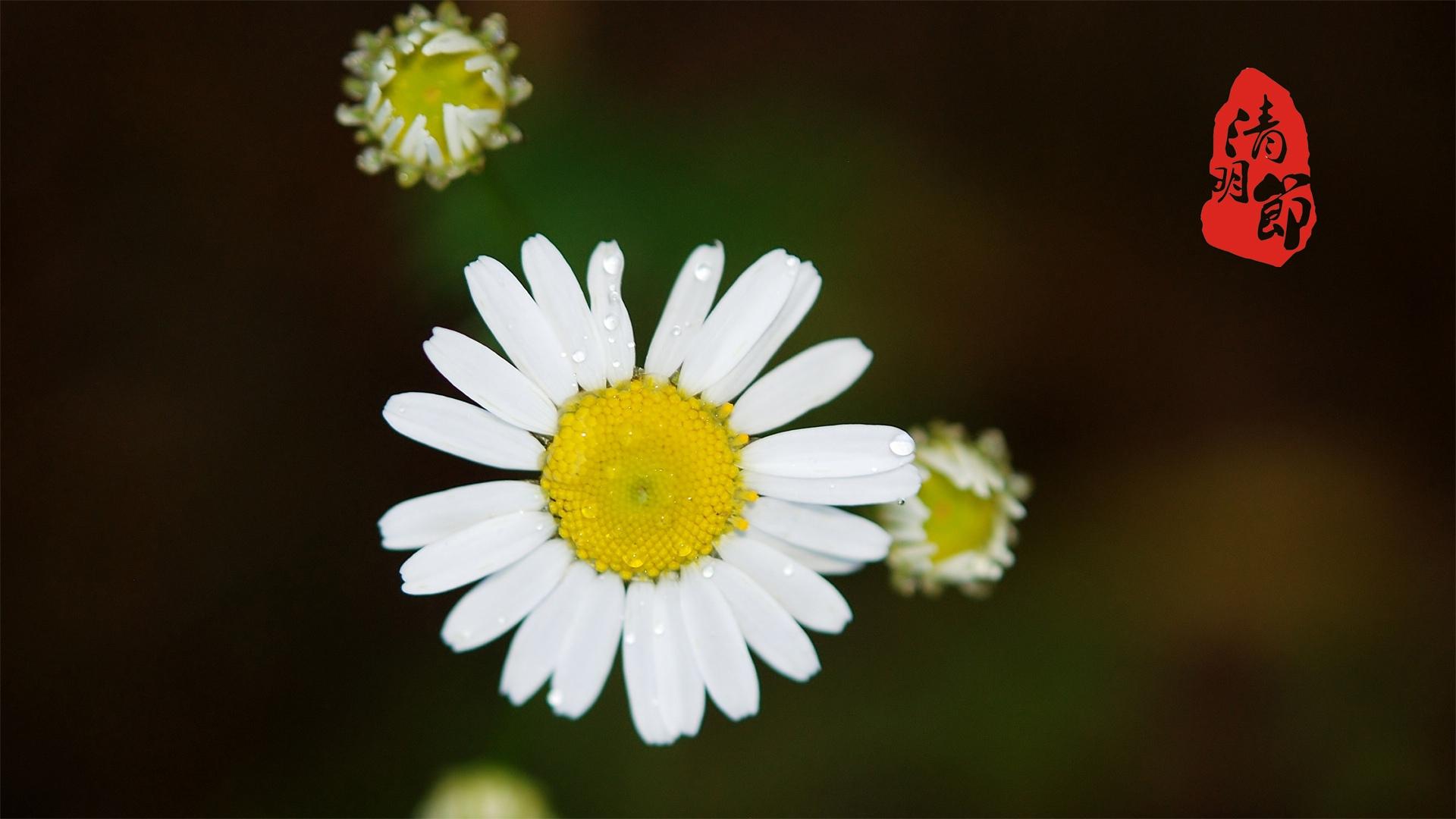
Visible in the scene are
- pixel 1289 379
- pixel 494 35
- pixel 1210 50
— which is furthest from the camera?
pixel 1289 379

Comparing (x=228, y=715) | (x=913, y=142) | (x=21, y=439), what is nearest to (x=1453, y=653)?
(x=913, y=142)

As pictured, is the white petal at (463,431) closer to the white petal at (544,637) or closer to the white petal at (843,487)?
the white petal at (544,637)

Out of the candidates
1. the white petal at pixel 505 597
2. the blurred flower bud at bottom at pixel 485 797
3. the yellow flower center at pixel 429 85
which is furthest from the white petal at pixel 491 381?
the blurred flower bud at bottom at pixel 485 797

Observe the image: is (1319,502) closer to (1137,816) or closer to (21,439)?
(1137,816)

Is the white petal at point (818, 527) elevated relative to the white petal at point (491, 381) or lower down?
lower down

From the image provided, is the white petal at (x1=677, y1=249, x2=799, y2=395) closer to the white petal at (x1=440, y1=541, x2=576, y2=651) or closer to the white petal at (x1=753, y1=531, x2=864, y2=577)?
the white petal at (x1=753, y1=531, x2=864, y2=577)

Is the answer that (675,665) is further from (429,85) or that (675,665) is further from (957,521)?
(429,85)

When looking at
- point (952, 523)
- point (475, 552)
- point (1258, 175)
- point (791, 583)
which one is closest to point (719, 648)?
point (791, 583)
